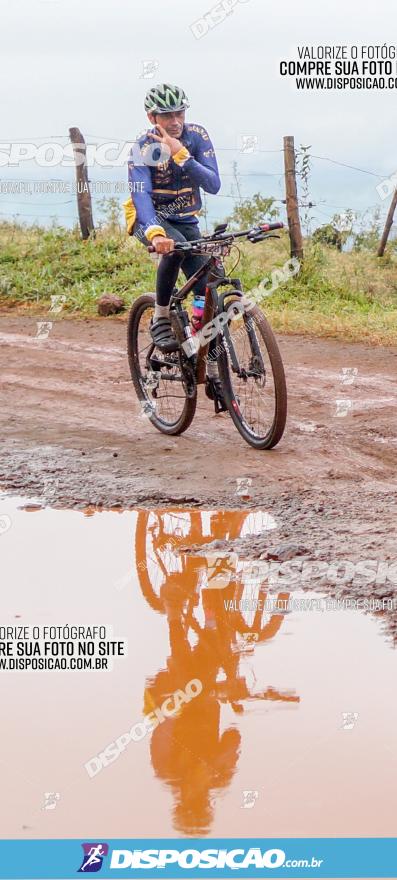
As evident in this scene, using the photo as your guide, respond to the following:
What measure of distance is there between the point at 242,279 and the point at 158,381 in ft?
19.8

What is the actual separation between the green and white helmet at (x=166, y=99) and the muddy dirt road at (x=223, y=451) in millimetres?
2197

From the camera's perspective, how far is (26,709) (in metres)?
3.71

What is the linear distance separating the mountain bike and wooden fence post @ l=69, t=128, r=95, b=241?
900cm

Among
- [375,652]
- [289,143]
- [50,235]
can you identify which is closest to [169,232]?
[375,652]

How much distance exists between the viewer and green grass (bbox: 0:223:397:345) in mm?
11961

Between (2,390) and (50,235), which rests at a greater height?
(50,235)

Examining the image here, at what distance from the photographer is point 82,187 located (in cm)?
1619

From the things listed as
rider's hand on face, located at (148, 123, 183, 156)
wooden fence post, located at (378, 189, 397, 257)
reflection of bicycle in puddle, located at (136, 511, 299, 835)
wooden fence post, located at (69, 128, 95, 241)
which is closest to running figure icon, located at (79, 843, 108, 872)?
reflection of bicycle in puddle, located at (136, 511, 299, 835)

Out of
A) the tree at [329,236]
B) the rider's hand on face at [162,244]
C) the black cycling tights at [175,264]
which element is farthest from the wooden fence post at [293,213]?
the rider's hand on face at [162,244]

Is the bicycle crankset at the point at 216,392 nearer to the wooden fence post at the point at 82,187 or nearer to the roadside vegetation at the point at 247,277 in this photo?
the roadside vegetation at the point at 247,277

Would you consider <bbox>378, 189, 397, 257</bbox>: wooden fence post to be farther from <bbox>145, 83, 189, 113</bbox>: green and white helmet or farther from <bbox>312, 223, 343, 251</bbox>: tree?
<bbox>145, 83, 189, 113</bbox>: green and white helmet

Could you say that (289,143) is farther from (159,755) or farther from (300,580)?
(159,755)

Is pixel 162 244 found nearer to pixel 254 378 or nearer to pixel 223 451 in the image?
pixel 254 378

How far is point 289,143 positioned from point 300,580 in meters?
10.7
